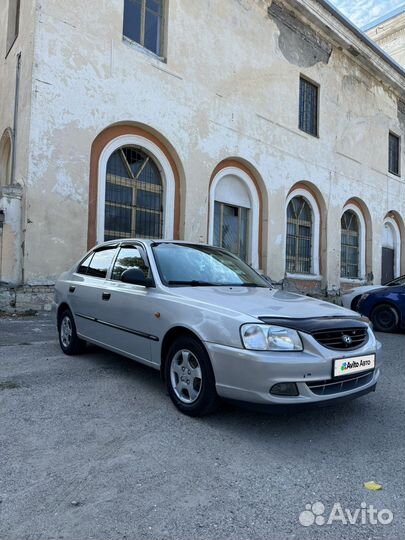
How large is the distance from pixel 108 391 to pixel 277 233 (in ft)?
33.8

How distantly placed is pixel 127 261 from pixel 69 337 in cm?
169

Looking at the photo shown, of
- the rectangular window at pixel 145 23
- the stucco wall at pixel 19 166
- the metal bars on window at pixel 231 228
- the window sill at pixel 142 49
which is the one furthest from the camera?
the metal bars on window at pixel 231 228

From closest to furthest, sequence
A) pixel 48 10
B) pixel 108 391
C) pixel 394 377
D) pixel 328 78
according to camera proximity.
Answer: pixel 108 391 < pixel 394 377 < pixel 48 10 < pixel 328 78

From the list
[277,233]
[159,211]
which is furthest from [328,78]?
[159,211]

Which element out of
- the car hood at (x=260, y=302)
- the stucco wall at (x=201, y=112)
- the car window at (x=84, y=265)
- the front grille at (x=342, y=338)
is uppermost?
the stucco wall at (x=201, y=112)

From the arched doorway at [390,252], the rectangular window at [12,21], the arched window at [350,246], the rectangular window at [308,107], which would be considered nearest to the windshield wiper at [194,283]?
the rectangular window at [12,21]

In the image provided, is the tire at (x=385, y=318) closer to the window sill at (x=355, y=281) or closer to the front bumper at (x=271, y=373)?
the front bumper at (x=271, y=373)

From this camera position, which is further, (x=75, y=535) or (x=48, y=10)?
(x=48, y=10)

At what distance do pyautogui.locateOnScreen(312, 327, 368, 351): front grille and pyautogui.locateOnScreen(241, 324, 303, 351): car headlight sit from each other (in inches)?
7.4

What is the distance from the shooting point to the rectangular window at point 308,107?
49.6 feet

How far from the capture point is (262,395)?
3158 mm

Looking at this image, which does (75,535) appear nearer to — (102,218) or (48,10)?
(102,218)

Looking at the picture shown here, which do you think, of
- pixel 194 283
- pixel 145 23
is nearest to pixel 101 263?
pixel 194 283

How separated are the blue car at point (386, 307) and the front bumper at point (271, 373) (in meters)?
6.38
